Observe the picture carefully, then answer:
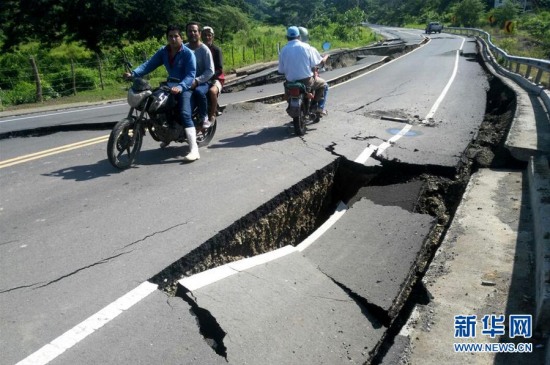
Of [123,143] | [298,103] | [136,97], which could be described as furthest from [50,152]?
[298,103]

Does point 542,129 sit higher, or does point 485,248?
point 542,129

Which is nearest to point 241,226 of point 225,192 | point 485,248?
point 225,192

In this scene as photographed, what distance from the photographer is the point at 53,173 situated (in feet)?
20.1

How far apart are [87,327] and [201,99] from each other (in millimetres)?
4755

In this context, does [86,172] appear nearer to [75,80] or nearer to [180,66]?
[180,66]

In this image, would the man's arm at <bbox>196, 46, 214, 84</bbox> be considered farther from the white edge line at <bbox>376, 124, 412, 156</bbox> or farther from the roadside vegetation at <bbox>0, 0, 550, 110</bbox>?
the roadside vegetation at <bbox>0, 0, 550, 110</bbox>

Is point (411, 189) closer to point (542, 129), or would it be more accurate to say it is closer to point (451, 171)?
point (451, 171)

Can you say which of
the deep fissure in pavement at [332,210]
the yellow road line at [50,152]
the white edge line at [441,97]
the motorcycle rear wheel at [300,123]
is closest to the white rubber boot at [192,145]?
the deep fissure in pavement at [332,210]

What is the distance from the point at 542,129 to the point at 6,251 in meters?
8.06

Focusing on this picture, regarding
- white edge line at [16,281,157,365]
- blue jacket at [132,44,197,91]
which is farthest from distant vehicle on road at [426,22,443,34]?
white edge line at [16,281,157,365]

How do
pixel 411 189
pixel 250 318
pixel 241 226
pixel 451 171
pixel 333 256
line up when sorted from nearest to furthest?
pixel 250 318 → pixel 333 256 → pixel 241 226 → pixel 411 189 → pixel 451 171

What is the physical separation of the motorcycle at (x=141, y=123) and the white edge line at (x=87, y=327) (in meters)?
3.10

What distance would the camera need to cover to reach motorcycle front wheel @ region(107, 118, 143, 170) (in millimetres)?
5977

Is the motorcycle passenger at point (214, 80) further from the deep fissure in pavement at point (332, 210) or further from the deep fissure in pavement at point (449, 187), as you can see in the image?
the deep fissure in pavement at point (449, 187)
